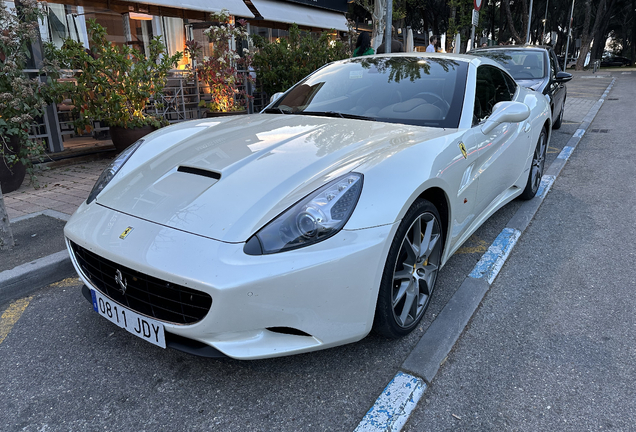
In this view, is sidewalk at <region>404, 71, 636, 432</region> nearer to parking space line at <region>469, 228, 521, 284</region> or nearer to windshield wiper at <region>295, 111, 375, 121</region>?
parking space line at <region>469, 228, 521, 284</region>

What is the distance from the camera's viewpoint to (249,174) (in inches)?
85.8

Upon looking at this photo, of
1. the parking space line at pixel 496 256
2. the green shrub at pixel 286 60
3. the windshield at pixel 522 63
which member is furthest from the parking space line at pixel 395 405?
the green shrub at pixel 286 60

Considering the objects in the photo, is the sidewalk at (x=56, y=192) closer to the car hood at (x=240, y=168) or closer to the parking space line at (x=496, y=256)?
the car hood at (x=240, y=168)

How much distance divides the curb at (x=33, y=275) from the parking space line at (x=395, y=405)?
2.37 meters

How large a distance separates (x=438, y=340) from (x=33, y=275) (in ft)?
8.42

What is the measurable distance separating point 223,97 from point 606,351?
21.5 feet

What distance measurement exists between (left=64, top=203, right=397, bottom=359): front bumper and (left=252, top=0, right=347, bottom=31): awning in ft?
35.3

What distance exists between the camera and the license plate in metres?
1.89

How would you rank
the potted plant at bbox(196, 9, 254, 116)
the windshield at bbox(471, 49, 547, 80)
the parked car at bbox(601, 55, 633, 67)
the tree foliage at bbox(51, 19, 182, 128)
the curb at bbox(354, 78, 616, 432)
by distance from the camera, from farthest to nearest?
1. the parked car at bbox(601, 55, 633, 67)
2. the potted plant at bbox(196, 9, 254, 116)
3. the windshield at bbox(471, 49, 547, 80)
4. the tree foliage at bbox(51, 19, 182, 128)
5. the curb at bbox(354, 78, 616, 432)

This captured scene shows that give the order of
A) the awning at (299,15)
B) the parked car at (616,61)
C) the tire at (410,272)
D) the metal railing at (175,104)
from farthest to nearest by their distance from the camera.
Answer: the parked car at (616,61), the awning at (299,15), the metal railing at (175,104), the tire at (410,272)

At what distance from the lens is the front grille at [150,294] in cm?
177

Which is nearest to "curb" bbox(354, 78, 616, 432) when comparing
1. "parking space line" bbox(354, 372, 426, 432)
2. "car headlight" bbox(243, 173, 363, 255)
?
"parking space line" bbox(354, 372, 426, 432)

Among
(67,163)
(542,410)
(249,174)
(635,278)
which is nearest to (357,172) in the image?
(249,174)

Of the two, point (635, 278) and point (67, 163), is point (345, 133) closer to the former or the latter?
point (635, 278)
